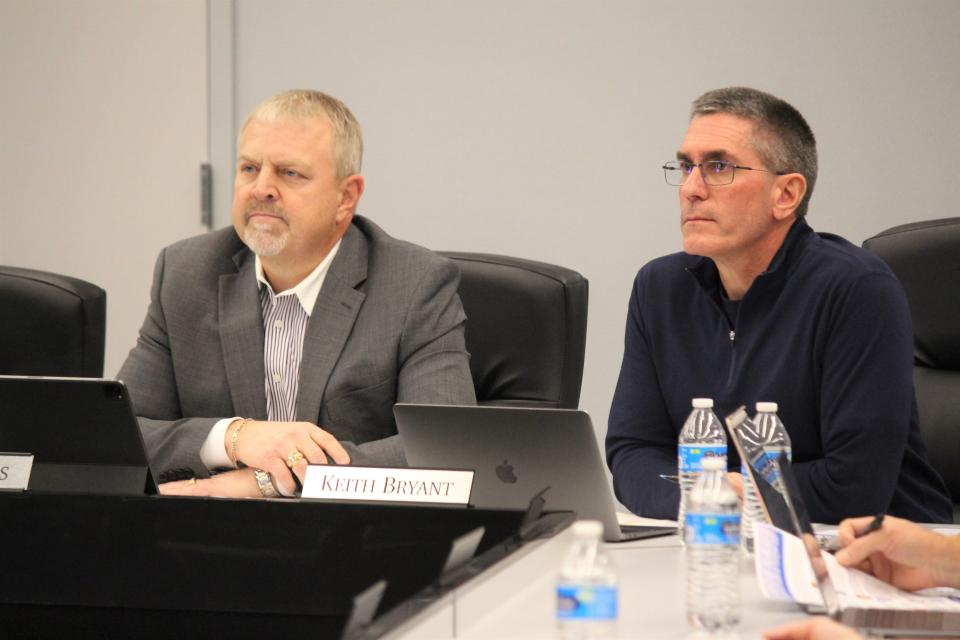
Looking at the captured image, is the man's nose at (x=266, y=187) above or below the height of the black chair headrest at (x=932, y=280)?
above

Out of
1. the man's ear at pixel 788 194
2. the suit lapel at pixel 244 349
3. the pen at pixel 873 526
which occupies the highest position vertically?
the man's ear at pixel 788 194

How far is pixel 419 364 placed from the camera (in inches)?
97.9

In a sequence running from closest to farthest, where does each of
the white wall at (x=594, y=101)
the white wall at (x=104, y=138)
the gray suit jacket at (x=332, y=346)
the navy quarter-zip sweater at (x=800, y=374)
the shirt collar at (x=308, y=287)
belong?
1. the navy quarter-zip sweater at (x=800, y=374)
2. the gray suit jacket at (x=332, y=346)
3. the shirt collar at (x=308, y=287)
4. the white wall at (x=594, y=101)
5. the white wall at (x=104, y=138)

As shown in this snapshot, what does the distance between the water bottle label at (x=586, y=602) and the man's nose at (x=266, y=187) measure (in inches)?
58.8

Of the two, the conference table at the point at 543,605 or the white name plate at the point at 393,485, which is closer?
the conference table at the point at 543,605

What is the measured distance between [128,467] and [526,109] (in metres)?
2.29

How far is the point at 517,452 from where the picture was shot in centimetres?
174

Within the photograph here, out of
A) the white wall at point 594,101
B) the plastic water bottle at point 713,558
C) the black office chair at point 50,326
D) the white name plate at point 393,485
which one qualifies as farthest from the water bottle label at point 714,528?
the white wall at point 594,101

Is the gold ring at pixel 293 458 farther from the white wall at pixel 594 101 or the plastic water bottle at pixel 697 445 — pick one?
the white wall at pixel 594 101

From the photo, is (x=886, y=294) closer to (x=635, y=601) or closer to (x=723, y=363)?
(x=723, y=363)

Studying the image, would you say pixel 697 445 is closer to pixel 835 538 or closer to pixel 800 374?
pixel 835 538

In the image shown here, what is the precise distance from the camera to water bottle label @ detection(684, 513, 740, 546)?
55.4 inches

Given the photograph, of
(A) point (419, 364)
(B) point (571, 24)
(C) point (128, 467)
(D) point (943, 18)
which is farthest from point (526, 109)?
(C) point (128, 467)

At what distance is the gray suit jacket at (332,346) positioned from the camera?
98.0 inches
